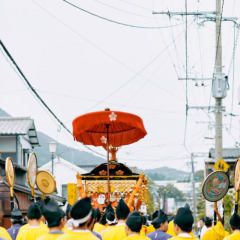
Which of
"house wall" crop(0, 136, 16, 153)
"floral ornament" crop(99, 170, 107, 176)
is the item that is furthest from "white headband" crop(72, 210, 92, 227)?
"house wall" crop(0, 136, 16, 153)

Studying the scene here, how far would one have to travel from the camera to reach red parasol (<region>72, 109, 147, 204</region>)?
37.2 feet

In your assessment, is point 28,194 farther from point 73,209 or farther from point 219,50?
point 73,209

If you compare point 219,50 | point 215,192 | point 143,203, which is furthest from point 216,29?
point 215,192

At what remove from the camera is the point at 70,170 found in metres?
49.2

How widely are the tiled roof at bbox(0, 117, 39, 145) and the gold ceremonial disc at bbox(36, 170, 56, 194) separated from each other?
41.4ft

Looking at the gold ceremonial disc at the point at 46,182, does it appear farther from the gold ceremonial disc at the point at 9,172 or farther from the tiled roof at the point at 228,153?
the tiled roof at the point at 228,153

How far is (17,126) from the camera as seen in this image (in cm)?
2386

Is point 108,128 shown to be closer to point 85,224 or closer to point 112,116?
point 112,116

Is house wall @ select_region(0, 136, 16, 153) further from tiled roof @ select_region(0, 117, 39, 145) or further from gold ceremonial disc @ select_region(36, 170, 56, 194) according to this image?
gold ceremonial disc @ select_region(36, 170, 56, 194)

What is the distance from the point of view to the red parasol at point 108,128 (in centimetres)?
1133

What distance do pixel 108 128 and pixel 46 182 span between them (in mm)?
2873

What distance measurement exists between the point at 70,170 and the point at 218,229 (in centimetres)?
3989

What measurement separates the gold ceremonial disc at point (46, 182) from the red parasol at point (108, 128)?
1.67m

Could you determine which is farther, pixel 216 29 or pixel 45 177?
pixel 216 29
